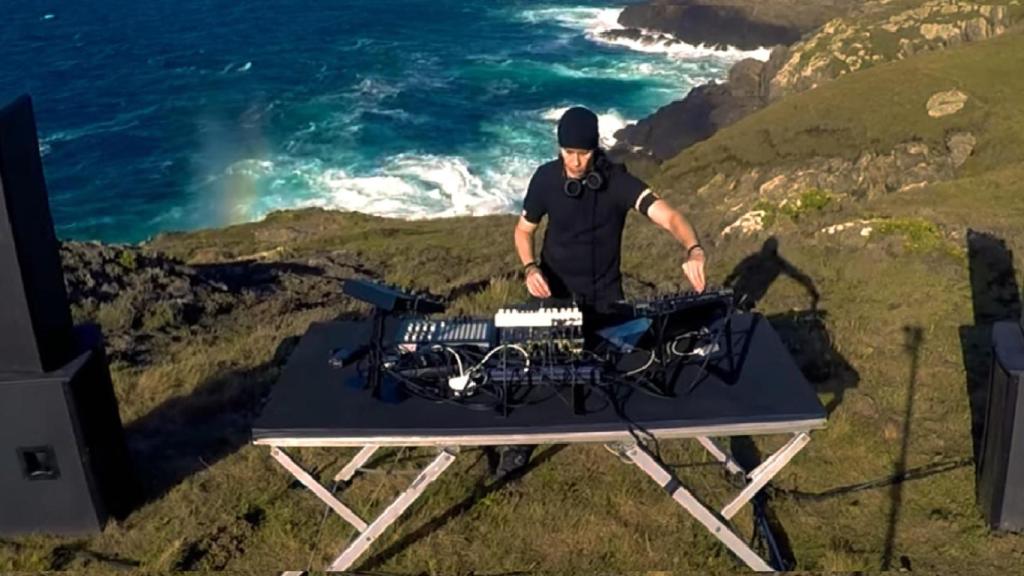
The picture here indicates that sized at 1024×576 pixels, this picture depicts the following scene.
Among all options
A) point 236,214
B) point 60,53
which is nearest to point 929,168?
point 236,214

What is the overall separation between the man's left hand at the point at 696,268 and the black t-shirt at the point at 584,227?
1.93 ft

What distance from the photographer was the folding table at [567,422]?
16.9 ft

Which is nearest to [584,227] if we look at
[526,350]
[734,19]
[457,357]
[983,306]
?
[526,350]

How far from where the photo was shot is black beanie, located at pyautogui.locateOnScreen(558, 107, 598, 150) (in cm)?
595

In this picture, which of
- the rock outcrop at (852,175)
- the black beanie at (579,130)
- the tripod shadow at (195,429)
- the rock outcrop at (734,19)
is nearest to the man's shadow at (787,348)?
the black beanie at (579,130)

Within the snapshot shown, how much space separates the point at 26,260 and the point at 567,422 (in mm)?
2909

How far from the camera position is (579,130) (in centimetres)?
593

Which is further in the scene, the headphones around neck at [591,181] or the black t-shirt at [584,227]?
the black t-shirt at [584,227]

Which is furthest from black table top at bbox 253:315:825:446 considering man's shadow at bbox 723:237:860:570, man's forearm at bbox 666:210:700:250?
man's shadow at bbox 723:237:860:570

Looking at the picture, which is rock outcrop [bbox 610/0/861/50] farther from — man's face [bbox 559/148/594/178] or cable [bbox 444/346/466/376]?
cable [bbox 444/346/466/376]

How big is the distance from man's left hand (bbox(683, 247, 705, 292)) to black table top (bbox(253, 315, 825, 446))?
432 millimetres

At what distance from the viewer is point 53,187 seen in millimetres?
45656

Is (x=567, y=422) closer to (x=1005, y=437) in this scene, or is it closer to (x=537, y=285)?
(x=537, y=285)

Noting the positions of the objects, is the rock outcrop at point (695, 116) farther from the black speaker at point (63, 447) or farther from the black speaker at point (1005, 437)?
the black speaker at point (63, 447)
